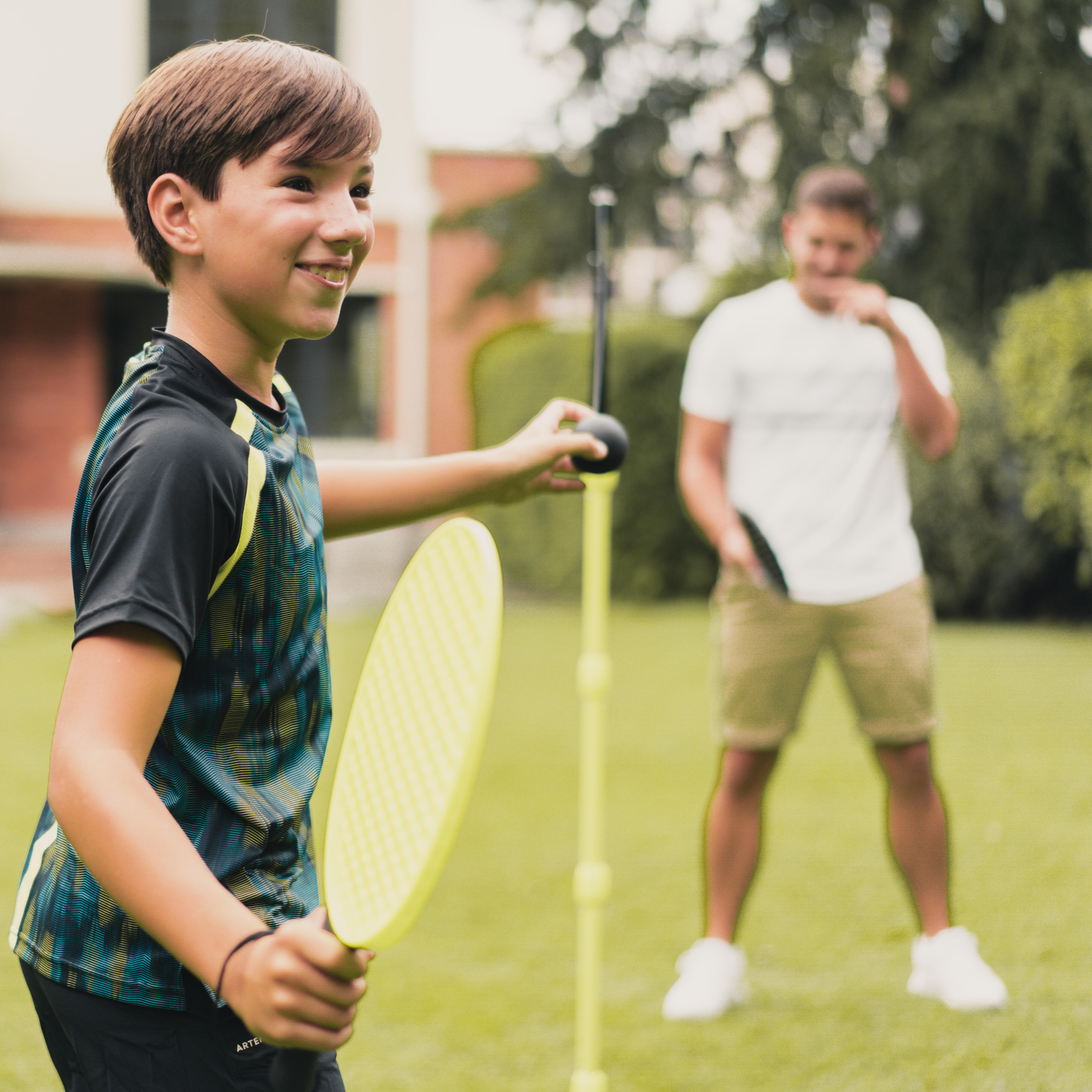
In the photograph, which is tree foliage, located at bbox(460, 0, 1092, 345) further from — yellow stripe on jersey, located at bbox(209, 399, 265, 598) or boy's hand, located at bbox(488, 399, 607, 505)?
yellow stripe on jersey, located at bbox(209, 399, 265, 598)

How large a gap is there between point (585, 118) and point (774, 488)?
39.8ft

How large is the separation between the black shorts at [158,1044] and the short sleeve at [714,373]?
250cm

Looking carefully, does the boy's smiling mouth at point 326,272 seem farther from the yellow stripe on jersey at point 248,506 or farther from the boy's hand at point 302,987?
the boy's hand at point 302,987

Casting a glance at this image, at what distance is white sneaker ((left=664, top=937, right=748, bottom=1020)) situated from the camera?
11.2 ft

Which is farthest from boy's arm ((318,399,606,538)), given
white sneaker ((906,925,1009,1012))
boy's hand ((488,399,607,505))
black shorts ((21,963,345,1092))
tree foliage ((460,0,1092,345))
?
tree foliage ((460,0,1092,345))


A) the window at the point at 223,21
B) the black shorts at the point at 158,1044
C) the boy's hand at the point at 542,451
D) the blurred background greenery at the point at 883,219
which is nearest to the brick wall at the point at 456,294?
the blurred background greenery at the point at 883,219

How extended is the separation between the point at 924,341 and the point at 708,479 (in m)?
0.67

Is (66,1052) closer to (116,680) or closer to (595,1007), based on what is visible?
(116,680)

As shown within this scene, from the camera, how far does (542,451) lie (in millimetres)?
1815

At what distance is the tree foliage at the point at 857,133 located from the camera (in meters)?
12.9

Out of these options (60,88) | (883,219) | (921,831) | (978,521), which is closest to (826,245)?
(921,831)

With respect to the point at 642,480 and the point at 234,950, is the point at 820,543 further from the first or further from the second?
the point at 642,480

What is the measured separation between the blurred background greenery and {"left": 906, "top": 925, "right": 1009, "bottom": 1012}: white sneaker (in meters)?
7.36

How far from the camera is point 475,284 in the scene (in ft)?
52.6
